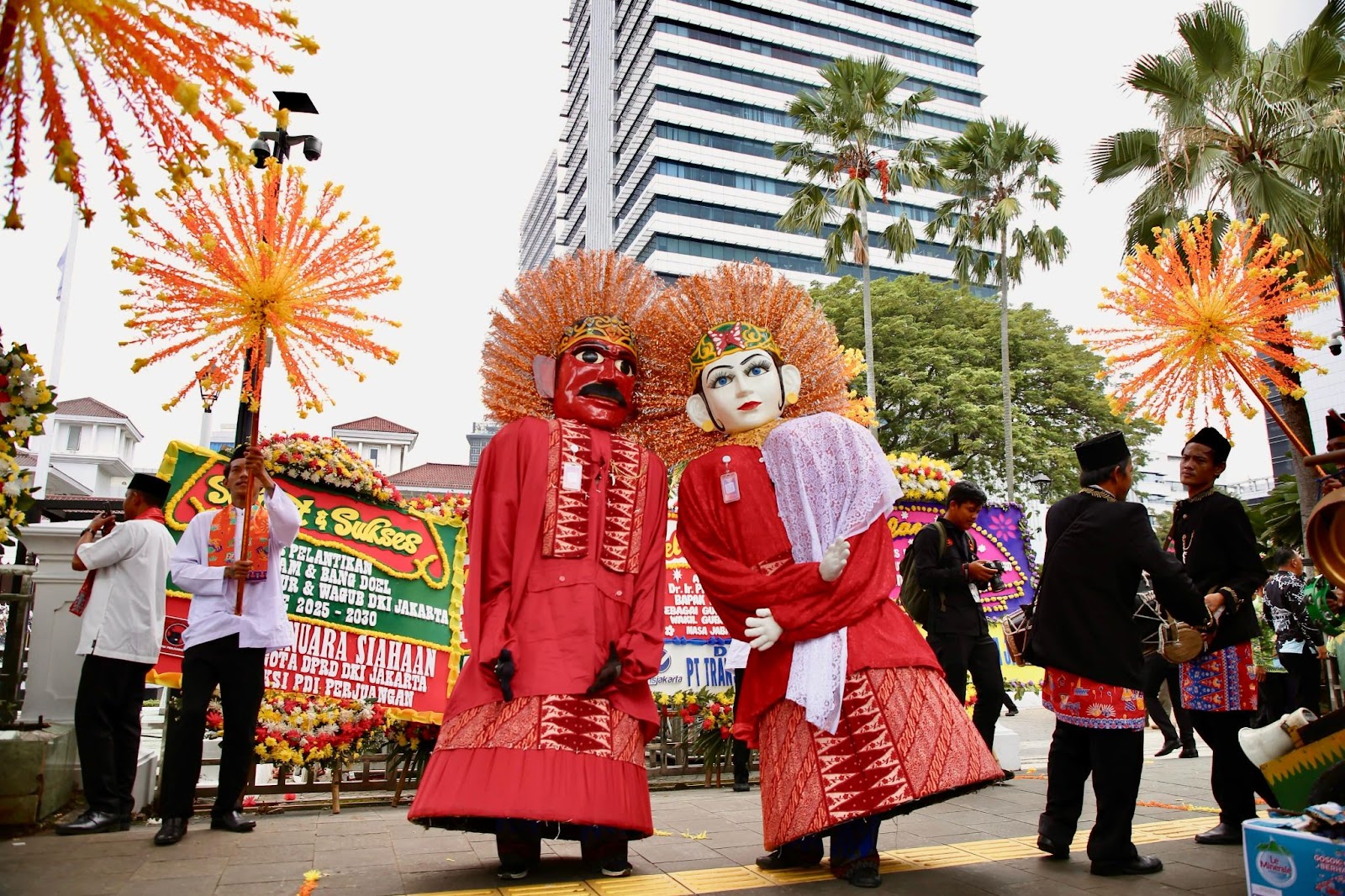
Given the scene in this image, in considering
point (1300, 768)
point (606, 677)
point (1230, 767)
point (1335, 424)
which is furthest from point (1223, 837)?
point (606, 677)

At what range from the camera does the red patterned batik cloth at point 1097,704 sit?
3420 mm

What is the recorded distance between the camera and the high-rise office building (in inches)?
1868

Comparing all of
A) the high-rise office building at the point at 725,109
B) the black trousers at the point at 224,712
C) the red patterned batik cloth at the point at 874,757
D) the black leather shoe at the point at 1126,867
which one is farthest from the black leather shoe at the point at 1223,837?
the high-rise office building at the point at 725,109

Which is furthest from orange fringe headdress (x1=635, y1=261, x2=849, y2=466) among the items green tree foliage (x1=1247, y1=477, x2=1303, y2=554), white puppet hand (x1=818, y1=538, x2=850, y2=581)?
green tree foliage (x1=1247, y1=477, x2=1303, y2=554)

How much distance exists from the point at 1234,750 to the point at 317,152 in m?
5.59

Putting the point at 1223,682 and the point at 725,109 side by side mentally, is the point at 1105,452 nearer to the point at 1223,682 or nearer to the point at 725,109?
the point at 1223,682

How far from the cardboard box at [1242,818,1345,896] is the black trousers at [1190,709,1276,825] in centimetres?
127

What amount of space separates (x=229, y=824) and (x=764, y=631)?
9.14ft

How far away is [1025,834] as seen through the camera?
4113 millimetres

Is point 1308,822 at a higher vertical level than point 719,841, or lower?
higher

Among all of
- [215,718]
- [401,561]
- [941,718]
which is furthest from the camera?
[401,561]

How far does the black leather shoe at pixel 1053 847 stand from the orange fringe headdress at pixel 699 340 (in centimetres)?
198

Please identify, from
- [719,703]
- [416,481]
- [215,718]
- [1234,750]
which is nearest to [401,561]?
[215,718]

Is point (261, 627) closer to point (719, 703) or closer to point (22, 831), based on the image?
point (22, 831)
